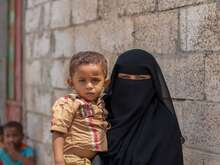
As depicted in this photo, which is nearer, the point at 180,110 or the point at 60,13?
the point at 180,110

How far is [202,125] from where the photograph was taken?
3422mm

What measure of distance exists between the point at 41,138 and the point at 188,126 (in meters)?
2.68

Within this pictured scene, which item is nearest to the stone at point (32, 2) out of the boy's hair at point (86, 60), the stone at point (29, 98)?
the stone at point (29, 98)

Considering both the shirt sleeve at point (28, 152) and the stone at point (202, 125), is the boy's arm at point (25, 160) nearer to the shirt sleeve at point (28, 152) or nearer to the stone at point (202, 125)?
the shirt sleeve at point (28, 152)

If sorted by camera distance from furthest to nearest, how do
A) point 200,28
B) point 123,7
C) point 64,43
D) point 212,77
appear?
point 64,43 < point 123,7 < point 200,28 < point 212,77

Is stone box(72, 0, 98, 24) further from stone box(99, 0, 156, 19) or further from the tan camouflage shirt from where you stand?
the tan camouflage shirt

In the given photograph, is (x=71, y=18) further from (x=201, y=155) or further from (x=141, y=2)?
(x=201, y=155)

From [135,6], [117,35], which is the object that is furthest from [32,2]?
[135,6]

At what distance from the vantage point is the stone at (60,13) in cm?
532

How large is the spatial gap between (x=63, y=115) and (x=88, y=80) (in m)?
0.23

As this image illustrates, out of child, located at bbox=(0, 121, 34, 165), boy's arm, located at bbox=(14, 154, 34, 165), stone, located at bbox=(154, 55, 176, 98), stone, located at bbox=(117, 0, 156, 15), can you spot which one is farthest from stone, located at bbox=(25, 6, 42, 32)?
stone, located at bbox=(154, 55, 176, 98)

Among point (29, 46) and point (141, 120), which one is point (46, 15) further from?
point (141, 120)

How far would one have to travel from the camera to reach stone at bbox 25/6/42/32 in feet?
19.8

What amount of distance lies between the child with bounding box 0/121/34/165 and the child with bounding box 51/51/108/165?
8.68ft
